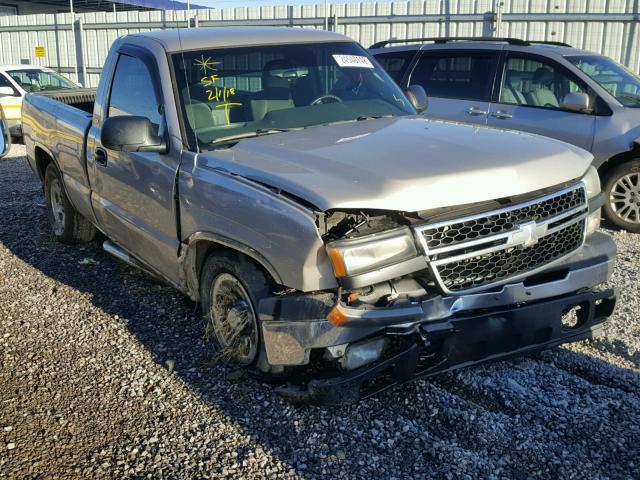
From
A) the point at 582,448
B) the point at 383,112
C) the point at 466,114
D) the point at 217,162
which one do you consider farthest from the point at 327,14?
the point at 582,448

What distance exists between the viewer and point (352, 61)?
4824mm

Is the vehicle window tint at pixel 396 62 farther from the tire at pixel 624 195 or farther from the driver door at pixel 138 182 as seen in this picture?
the driver door at pixel 138 182

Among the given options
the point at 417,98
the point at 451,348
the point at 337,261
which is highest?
the point at 417,98

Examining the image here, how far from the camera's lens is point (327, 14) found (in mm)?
16828

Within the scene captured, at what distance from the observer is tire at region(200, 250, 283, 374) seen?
11.4 ft

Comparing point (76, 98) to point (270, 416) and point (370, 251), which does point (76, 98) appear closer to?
point (270, 416)

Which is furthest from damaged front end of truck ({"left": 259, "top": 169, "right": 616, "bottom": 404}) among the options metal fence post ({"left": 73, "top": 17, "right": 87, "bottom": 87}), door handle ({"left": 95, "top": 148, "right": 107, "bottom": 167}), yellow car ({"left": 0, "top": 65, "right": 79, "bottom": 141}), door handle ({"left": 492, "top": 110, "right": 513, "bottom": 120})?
metal fence post ({"left": 73, "top": 17, "right": 87, "bottom": 87})

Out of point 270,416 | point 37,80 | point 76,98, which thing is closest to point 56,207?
point 76,98

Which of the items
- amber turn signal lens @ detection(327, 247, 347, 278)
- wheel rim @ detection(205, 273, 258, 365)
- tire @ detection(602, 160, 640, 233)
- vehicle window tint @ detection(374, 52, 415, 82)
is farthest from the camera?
vehicle window tint @ detection(374, 52, 415, 82)

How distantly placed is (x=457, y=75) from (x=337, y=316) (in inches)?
228

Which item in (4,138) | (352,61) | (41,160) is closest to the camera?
(352,61)

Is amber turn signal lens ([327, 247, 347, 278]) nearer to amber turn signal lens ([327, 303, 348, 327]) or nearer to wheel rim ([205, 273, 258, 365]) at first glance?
amber turn signal lens ([327, 303, 348, 327])

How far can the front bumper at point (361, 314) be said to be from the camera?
9.94 ft

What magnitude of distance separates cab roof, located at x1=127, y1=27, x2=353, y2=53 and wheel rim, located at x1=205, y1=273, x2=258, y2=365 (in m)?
1.62
